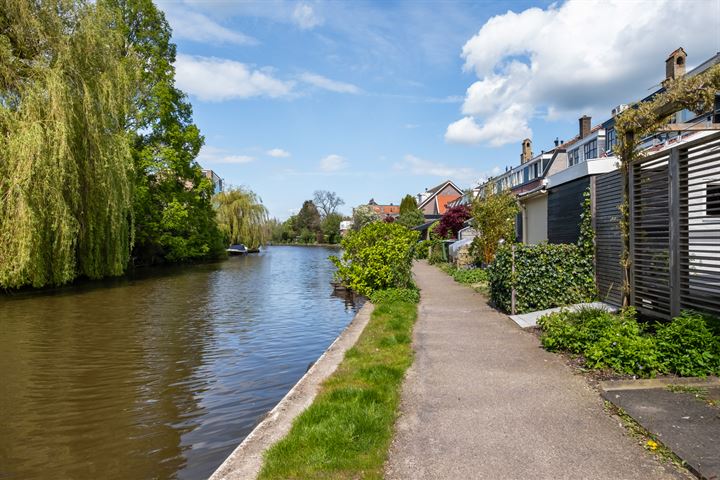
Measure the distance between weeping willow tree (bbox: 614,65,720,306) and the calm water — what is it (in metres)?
5.90

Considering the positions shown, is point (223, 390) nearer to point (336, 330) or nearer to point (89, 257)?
point (336, 330)

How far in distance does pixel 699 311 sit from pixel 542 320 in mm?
2353

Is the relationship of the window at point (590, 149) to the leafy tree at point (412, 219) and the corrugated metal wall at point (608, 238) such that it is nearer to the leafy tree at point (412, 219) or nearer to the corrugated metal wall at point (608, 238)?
the corrugated metal wall at point (608, 238)

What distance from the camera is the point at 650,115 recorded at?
7316mm

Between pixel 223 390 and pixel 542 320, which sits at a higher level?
pixel 542 320

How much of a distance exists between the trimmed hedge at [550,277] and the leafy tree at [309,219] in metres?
101

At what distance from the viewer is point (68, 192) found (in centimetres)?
1752

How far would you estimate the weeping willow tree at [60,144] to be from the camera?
606 inches

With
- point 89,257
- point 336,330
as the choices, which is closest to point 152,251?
point 89,257

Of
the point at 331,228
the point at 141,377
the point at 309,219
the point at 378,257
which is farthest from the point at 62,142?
the point at 309,219

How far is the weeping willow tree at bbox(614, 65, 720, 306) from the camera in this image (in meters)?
6.50

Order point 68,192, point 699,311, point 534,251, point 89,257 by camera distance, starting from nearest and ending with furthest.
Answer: point 699,311 → point 534,251 → point 68,192 → point 89,257

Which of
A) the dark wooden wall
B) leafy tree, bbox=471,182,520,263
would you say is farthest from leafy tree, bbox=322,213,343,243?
the dark wooden wall

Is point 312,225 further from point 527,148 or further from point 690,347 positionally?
point 690,347
